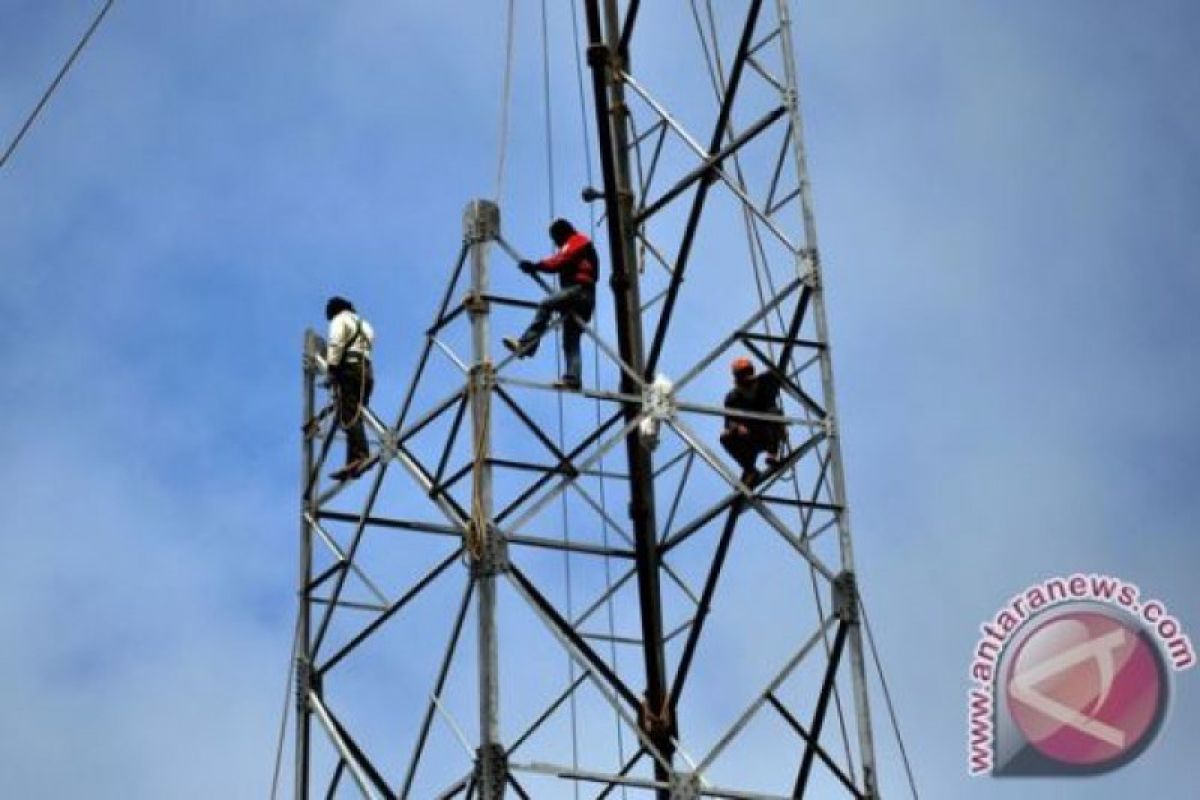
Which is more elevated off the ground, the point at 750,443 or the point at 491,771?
the point at 750,443

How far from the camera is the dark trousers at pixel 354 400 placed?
115 feet

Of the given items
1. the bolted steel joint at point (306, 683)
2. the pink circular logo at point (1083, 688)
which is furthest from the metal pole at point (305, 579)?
the pink circular logo at point (1083, 688)

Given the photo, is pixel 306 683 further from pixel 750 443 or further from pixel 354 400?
pixel 750 443

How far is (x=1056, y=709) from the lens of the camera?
33.3 metres

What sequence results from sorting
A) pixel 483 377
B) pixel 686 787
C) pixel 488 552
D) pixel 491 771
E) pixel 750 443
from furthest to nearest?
pixel 750 443
pixel 483 377
pixel 488 552
pixel 686 787
pixel 491 771

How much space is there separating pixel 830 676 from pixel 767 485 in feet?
7.04

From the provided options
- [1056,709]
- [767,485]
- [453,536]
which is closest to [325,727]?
[453,536]

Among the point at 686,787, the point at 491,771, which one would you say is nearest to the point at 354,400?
the point at 491,771

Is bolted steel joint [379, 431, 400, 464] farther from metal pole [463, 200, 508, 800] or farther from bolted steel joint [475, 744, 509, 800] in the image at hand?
bolted steel joint [475, 744, 509, 800]

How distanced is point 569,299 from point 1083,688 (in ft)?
21.4

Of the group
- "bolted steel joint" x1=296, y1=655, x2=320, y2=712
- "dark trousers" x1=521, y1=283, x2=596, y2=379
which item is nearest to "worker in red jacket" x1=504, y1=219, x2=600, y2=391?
"dark trousers" x1=521, y1=283, x2=596, y2=379

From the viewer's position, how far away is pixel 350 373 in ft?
117

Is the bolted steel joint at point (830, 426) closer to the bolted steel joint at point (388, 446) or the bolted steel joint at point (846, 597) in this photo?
the bolted steel joint at point (846, 597)

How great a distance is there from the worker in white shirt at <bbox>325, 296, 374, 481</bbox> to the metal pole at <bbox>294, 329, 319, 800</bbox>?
1.11ft
